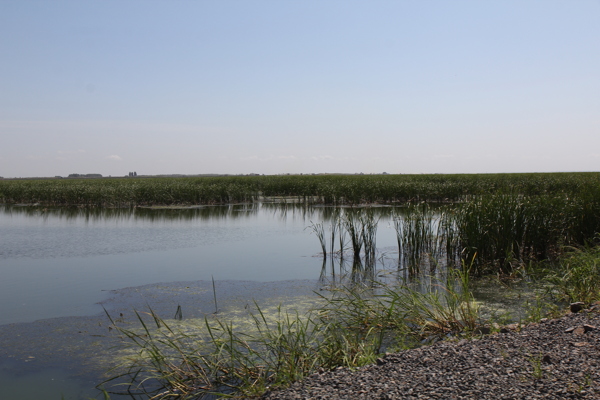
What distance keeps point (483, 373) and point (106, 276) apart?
7.93 meters

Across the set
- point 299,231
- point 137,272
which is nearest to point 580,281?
point 137,272

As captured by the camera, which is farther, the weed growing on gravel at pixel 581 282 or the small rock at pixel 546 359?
the weed growing on gravel at pixel 581 282

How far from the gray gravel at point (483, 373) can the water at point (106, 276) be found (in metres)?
2.49

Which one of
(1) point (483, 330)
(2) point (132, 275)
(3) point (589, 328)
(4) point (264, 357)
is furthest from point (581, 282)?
(2) point (132, 275)

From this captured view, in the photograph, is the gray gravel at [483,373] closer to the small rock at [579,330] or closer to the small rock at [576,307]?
the small rock at [579,330]

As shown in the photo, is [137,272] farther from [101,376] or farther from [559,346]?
[559,346]

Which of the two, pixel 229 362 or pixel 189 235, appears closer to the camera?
pixel 229 362

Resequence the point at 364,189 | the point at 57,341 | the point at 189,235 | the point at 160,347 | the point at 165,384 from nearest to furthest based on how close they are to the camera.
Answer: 1. the point at 165,384
2. the point at 160,347
3. the point at 57,341
4. the point at 189,235
5. the point at 364,189

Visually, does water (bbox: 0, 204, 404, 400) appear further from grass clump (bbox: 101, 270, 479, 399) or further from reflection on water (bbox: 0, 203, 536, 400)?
grass clump (bbox: 101, 270, 479, 399)

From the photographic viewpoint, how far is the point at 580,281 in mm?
6820

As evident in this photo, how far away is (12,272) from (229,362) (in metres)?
7.41

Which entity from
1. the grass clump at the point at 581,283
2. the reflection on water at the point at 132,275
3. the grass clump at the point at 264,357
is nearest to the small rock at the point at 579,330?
the grass clump at the point at 264,357

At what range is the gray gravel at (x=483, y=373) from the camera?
3615mm

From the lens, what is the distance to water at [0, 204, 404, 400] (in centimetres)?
540
